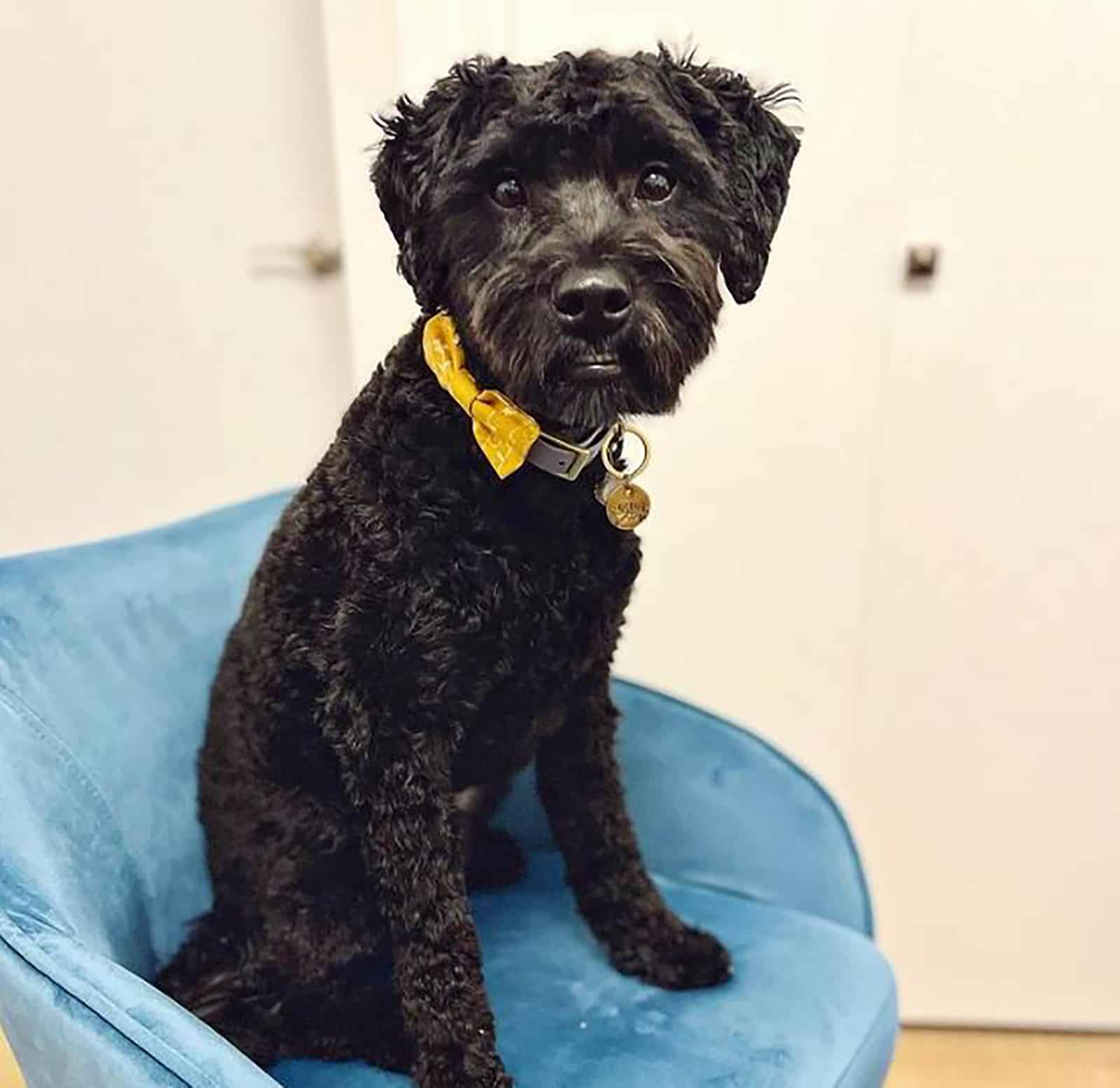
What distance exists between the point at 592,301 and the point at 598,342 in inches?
1.2

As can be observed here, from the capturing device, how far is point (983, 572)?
1.55 metres

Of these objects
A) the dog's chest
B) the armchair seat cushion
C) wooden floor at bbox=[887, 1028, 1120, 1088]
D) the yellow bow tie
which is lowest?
wooden floor at bbox=[887, 1028, 1120, 1088]

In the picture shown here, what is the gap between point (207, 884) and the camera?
1.20 m

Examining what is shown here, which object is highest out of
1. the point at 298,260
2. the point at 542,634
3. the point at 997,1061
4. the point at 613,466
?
the point at 298,260

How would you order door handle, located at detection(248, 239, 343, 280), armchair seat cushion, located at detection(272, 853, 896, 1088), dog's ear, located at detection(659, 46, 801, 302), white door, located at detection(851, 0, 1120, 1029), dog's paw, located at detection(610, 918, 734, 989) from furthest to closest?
door handle, located at detection(248, 239, 343, 280) → white door, located at detection(851, 0, 1120, 1029) → dog's paw, located at detection(610, 918, 734, 989) → armchair seat cushion, located at detection(272, 853, 896, 1088) → dog's ear, located at detection(659, 46, 801, 302)

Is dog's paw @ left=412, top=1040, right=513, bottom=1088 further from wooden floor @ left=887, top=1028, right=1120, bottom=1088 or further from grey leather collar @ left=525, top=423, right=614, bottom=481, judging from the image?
wooden floor @ left=887, top=1028, right=1120, bottom=1088

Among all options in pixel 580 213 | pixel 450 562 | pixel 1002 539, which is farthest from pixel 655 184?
pixel 1002 539

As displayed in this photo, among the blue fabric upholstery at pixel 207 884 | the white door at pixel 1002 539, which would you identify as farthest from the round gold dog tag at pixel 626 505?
the white door at pixel 1002 539

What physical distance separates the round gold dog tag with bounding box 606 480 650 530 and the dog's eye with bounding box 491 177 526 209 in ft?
0.80

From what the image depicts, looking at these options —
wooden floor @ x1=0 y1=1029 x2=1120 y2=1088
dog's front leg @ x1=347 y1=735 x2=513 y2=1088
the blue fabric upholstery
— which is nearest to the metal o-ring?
dog's front leg @ x1=347 y1=735 x2=513 y2=1088

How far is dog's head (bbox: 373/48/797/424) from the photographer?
2.74ft

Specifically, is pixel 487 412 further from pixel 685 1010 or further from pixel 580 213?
pixel 685 1010

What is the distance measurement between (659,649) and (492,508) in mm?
729

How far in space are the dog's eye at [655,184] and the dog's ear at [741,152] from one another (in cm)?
4
